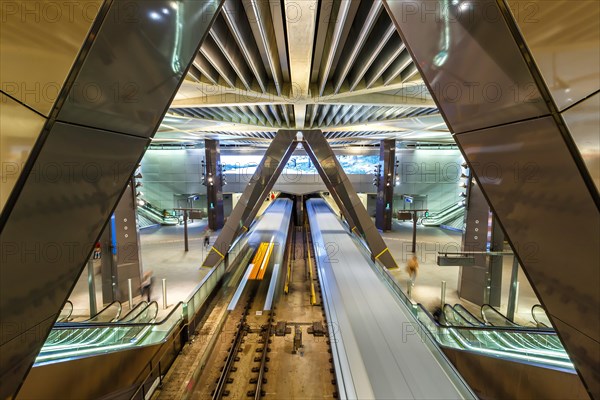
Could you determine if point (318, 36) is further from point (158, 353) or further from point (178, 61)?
point (158, 353)

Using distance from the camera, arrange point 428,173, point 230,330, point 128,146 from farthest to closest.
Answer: point 428,173, point 230,330, point 128,146

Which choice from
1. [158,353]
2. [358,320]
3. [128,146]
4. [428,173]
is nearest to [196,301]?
[158,353]

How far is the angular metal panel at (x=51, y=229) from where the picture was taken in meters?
1.59

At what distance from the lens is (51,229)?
1756mm

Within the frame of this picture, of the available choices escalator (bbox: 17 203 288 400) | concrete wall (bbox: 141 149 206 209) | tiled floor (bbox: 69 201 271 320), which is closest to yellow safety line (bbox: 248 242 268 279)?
tiled floor (bbox: 69 201 271 320)

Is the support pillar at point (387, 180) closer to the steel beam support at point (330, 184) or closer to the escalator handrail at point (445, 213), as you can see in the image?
the escalator handrail at point (445, 213)

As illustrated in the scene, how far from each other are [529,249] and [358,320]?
148 inches

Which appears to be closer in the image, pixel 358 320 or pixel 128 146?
pixel 128 146

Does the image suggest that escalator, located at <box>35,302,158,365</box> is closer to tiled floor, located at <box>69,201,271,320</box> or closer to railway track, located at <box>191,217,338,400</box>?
tiled floor, located at <box>69,201,271,320</box>

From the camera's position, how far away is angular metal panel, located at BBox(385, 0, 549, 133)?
1785 millimetres

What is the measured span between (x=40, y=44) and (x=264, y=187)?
9170 mm

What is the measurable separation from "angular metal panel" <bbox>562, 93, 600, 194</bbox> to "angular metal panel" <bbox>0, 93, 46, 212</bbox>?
3.21 metres

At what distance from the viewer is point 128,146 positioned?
2.23m

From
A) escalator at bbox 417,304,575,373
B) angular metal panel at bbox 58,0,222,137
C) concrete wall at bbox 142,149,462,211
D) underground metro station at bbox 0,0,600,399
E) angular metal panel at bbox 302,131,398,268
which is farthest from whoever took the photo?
concrete wall at bbox 142,149,462,211
